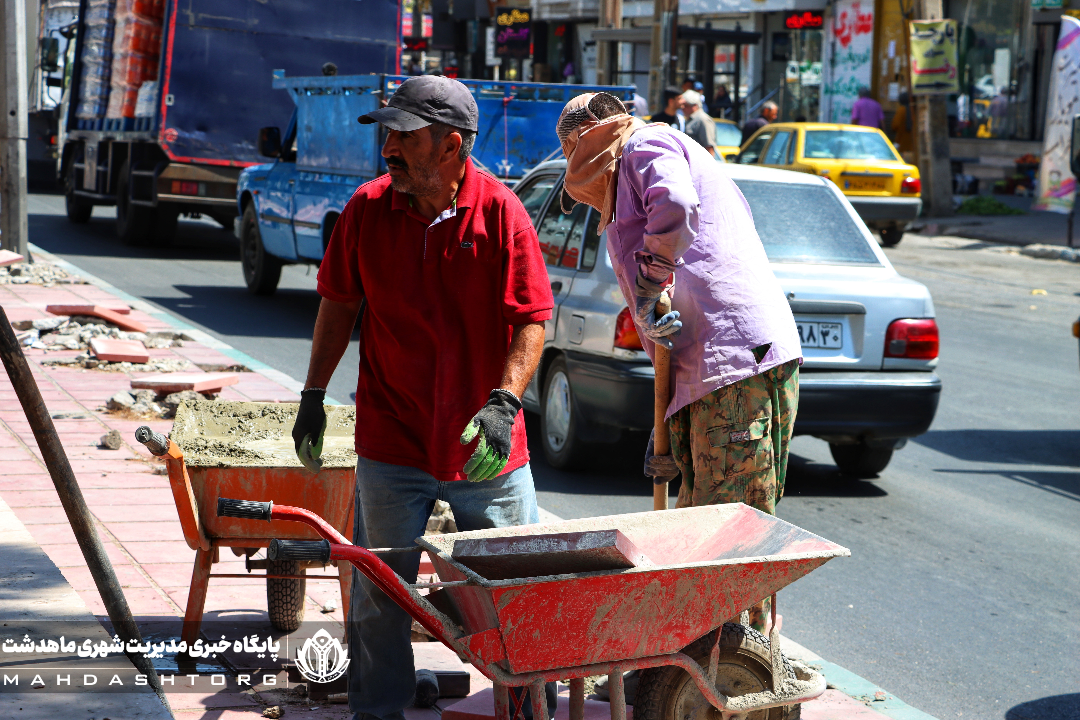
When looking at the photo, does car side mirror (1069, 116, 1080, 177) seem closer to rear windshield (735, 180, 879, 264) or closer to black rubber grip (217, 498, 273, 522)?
rear windshield (735, 180, 879, 264)

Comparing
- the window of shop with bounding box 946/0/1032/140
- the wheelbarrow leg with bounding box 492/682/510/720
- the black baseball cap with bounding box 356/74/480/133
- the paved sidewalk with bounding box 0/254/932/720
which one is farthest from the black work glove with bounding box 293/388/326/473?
the window of shop with bounding box 946/0/1032/140

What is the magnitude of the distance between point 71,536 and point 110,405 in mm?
2557

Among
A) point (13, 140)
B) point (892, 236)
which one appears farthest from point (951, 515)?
point (892, 236)

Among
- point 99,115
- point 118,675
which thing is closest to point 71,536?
point 118,675

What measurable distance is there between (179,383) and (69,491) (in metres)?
4.25

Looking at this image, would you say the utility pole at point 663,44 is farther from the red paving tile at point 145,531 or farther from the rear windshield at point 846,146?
the red paving tile at point 145,531

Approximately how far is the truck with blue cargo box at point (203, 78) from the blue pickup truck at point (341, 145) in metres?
3.58

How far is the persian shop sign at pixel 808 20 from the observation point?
32.1 meters

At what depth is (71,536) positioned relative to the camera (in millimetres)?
5160

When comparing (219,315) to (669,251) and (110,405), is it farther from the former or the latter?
(669,251)

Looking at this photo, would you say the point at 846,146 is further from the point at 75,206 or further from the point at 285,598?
the point at 285,598

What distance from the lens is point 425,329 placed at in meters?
3.47

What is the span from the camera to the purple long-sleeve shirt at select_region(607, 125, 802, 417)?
3768 millimetres

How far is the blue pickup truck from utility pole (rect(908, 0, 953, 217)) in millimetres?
12569
